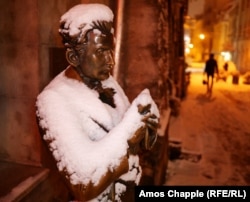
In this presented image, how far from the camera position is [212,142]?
7848mm

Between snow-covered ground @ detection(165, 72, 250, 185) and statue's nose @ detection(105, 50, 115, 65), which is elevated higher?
statue's nose @ detection(105, 50, 115, 65)

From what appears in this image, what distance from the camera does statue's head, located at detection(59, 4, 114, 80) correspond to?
175cm

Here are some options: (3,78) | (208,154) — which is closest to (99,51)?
(3,78)

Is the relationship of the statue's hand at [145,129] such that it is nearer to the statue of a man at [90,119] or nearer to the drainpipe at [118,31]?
the statue of a man at [90,119]

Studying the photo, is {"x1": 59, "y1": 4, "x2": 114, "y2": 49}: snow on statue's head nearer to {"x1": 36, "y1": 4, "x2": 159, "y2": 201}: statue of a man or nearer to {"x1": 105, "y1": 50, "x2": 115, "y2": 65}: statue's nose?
{"x1": 36, "y1": 4, "x2": 159, "y2": 201}: statue of a man

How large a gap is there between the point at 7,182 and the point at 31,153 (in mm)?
344

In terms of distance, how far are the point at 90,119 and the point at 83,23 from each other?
1.97 feet

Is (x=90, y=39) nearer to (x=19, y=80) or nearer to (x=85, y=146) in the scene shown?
(x=85, y=146)

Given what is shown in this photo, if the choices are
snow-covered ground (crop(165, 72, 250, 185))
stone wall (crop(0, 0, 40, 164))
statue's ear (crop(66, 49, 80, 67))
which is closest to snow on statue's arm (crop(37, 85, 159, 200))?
statue's ear (crop(66, 49, 80, 67))

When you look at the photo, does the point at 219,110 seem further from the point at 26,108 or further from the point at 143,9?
the point at 26,108

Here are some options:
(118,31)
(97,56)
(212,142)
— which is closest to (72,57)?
(97,56)

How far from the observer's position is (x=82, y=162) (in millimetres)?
1538

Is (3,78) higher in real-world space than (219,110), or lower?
higher

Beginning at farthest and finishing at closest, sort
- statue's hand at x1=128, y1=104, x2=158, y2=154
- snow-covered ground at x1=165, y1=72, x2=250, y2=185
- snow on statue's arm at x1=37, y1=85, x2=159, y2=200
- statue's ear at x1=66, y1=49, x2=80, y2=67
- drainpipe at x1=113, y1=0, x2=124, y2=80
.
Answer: snow-covered ground at x1=165, y1=72, x2=250, y2=185 → drainpipe at x1=113, y1=0, x2=124, y2=80 → statue's ear at x1=66, y1=49, x2=80, y2=67 → statue's hand at x1=128, y1=104, x2=158, y2=154 → snow on statue's arm at x1=37, y1=85, x2=159, y2=200
